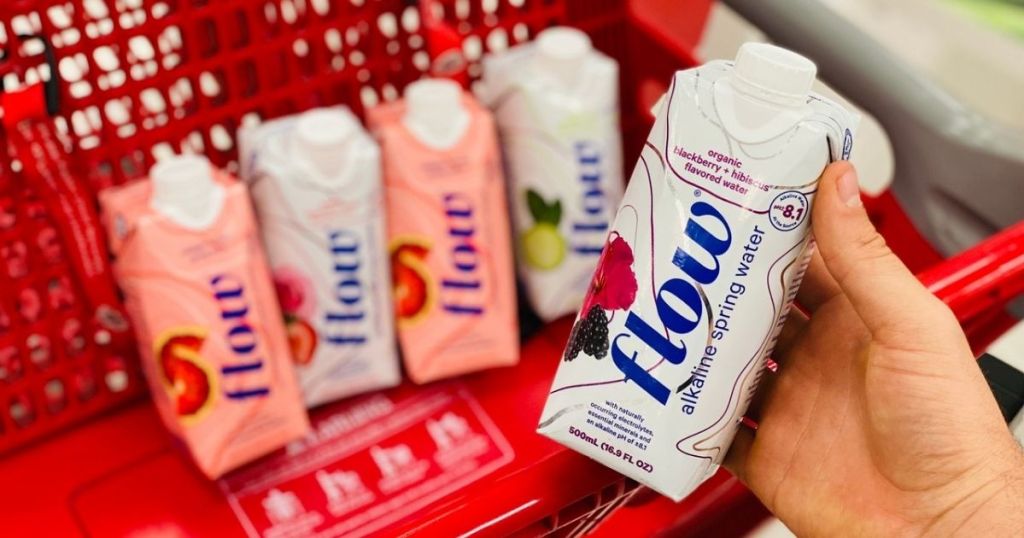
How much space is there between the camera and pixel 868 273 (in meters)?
0.62

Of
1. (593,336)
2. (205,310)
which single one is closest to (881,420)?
(593,336)

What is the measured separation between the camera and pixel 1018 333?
87 cm

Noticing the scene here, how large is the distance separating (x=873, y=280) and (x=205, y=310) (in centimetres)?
55

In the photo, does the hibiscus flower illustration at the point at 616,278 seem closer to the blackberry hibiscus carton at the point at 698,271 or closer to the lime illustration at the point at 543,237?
the blackberry hibiscus carton at the point at 698,271

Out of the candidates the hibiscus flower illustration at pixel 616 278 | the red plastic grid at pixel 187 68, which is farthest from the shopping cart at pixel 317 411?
the hibiscus flower illustration at pixel 616 278

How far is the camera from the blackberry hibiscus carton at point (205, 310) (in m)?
0.84

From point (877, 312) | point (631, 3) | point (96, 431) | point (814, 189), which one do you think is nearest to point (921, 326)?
point (877, 312)

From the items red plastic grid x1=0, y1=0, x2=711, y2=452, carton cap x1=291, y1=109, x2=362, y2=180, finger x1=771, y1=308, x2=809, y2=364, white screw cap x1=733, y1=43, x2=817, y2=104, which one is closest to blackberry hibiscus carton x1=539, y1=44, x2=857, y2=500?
white screw cap x1=733, y1=43, x2=817, y2=104

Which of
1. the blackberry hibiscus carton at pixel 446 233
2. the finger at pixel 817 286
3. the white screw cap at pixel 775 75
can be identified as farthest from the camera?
the blackberry hibiscus carton at pixel 446 233

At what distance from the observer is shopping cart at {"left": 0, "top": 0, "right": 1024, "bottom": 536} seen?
85 centimetres

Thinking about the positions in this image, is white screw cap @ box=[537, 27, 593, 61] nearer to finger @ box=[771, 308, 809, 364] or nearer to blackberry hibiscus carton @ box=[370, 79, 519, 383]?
blackberry hibiscus carton @ box=[370, 79, 519, 383]

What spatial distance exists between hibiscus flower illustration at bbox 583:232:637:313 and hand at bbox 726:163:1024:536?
11 centimetres

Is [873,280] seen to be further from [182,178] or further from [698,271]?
[182,178]

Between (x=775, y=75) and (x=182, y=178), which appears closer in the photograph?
(x=775, y=75)
